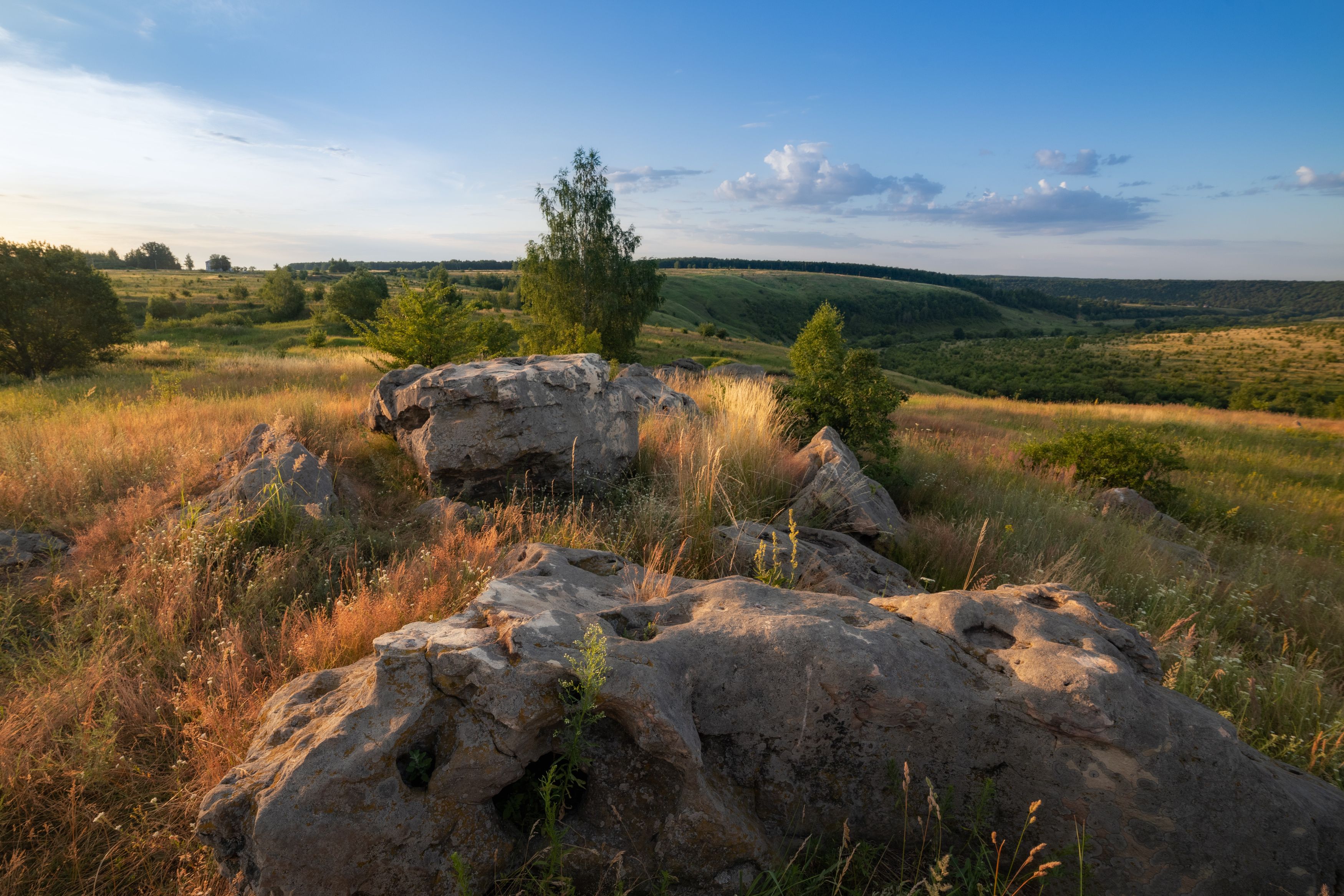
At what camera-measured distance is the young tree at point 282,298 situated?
164ft

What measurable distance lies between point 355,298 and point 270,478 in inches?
1956

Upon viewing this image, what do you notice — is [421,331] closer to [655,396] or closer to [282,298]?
[655,396]

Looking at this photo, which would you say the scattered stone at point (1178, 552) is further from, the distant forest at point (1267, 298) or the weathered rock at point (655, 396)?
the distant forest at point (1267, 298)

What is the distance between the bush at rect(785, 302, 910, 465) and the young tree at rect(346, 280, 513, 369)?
8240 mm

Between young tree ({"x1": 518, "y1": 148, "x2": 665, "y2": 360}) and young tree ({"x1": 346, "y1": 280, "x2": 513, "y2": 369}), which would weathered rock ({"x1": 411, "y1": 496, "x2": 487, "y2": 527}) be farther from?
young tree ({"x1": 518, "y1": 148, "x2": 665, "y2": 360})

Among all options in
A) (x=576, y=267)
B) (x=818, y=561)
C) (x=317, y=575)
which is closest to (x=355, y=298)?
(x=576, y=267)

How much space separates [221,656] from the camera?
3.01 meters

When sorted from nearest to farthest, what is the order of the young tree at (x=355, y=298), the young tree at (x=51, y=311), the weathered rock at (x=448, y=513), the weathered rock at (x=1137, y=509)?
the weathered rock at (x=448, y=513) < the weathered rock at (x=1137, y=509) < the young tree at (x=51, y=311) < the young tree at (x=355, y=298)

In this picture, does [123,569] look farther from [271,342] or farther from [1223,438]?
[271,342]

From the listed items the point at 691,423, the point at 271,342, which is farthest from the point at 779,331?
the point at 691,423

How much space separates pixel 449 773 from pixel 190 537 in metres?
3.49

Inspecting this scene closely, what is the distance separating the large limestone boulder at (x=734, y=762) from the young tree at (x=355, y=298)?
167 feet

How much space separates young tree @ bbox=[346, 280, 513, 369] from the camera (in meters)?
12.2

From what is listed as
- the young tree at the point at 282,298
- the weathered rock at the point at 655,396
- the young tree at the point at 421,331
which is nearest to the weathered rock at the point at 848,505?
the weathered rock at the point at 655,396
